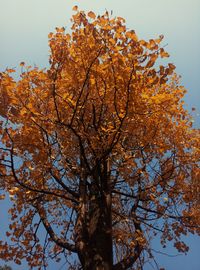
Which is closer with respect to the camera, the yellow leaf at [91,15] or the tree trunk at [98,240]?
the yellow leaf at [91,15]

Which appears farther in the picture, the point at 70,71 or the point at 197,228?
the point at 197,228

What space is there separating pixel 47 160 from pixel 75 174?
0.97 meters

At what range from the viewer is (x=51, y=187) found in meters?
5.93

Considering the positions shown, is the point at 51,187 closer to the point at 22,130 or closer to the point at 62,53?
the point at 22,130

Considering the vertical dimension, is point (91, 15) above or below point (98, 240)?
above

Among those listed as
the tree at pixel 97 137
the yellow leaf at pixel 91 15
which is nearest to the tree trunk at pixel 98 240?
the tree at pixel 97 137

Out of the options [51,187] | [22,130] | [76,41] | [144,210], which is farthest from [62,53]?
[144,210]

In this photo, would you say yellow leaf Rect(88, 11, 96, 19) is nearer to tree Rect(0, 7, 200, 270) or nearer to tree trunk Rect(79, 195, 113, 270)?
tree Rect(0, 7, 200, 270)

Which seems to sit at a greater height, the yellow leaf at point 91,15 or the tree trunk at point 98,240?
the yellow leaf at point 91,15

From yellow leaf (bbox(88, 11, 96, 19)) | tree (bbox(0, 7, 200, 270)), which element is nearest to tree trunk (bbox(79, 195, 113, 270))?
tree (bbox(0, 7, 200, 270))

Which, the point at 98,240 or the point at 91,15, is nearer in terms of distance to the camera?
the point at 91,15

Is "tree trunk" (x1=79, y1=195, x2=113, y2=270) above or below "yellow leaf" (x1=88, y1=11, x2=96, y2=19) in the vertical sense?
below

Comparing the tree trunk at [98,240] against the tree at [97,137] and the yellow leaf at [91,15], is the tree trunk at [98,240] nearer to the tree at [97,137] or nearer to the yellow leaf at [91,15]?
the tree at [97,137]

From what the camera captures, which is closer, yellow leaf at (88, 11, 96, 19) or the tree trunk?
yellow leaf at (88, 11, 96, 19)
